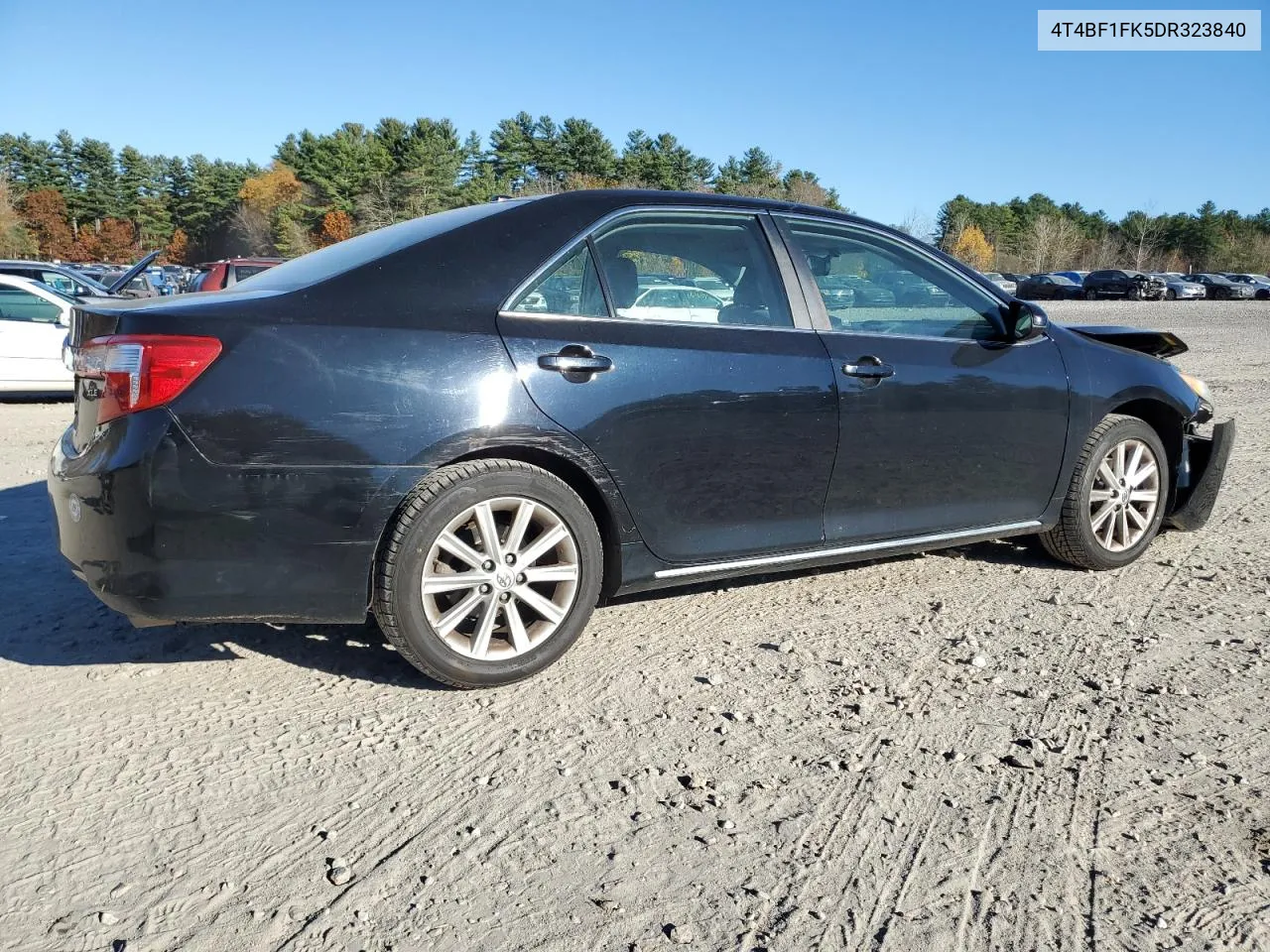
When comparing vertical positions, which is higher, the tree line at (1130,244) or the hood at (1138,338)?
the tree line at (1130,244)

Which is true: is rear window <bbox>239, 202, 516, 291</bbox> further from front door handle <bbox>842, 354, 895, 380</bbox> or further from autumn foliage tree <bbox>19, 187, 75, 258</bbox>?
autumn foliage tree <bbox>19, 187, 75, 258</bbox>

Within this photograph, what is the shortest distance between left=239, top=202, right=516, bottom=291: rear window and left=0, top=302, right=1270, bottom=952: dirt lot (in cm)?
133

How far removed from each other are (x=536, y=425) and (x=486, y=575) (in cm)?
51

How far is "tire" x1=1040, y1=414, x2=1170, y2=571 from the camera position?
481cm

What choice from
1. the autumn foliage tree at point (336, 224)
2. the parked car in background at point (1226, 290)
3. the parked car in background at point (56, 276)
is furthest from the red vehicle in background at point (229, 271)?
the autumn foliage tree at point (336, 224)

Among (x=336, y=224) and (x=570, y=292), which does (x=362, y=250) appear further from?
(x=336, y=224)

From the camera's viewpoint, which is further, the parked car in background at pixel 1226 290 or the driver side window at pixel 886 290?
the parked car in background at pixel 1226 290

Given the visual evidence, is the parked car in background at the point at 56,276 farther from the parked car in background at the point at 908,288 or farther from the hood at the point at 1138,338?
the hood at the point at 1138,338

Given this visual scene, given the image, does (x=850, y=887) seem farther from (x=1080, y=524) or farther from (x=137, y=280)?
(x=137, y=280)

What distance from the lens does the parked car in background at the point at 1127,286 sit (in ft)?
185

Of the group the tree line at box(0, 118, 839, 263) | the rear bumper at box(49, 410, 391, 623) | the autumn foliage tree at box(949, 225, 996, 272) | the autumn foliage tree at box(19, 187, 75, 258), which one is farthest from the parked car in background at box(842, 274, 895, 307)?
the autumn foliage tree at box(19, 187, 75, 258)

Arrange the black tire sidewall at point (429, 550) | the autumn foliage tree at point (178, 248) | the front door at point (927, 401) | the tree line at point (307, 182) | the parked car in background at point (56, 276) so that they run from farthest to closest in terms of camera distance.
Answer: the autumn foliage tree at point (178, 248) → the tree line at point (307, 182) → the parked car in background at point (56, 276) → the front door at point (927, 401) → the black tire sidewall at point (429, 550)

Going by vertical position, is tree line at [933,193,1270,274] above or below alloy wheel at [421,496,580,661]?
above

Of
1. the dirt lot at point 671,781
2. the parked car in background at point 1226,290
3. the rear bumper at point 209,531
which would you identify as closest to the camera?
the dirt lot at point 671,781
